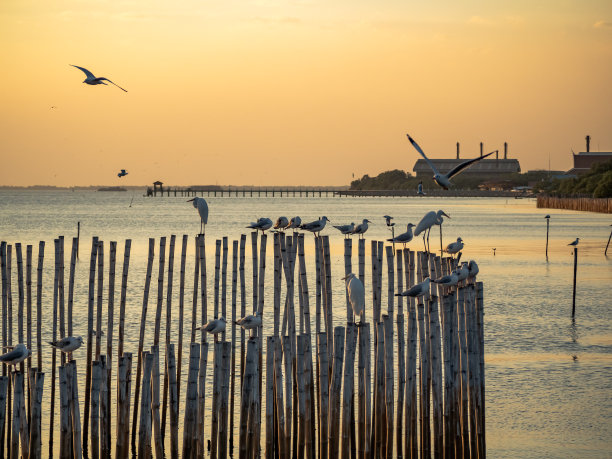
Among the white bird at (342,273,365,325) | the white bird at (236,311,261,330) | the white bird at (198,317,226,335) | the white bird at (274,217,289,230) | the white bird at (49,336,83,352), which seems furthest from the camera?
the white bird at (274,217,289,230)

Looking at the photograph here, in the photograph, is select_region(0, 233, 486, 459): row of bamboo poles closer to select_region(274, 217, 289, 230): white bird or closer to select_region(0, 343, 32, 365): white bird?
select_region(0, 343, 32, 365): white bird

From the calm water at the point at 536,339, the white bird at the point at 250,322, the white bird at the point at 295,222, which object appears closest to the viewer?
the white bird at the point at 250,322

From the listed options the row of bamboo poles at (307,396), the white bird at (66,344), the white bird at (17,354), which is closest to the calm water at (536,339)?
the row of bamboo poles at (307,396)

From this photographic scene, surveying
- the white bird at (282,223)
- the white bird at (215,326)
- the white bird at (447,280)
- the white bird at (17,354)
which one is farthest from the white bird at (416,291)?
the white bird at (282,223)

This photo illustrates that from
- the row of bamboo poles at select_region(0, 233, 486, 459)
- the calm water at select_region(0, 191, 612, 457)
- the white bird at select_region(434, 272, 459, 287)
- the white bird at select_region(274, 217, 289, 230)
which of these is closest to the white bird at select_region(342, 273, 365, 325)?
the row of bamboo poles at select_region(0, 233, 486, 459)

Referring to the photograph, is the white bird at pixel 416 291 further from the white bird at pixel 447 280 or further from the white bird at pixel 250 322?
the white bird at pixel 250 322

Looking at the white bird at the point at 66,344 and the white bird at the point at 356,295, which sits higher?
the white bird at the point at 356,295

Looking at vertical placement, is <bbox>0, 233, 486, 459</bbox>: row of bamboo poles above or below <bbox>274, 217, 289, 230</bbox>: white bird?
below

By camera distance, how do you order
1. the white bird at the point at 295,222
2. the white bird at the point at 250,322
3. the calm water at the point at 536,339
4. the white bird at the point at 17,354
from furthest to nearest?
the white bird at the point at 295,222 < the calm water at the point at 536,339 < the white bird at the point at 250,322 < the white bird at the point at 17,354

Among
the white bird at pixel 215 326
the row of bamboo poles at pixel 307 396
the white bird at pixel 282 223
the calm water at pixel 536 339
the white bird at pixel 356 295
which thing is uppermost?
the white bird at pixel 282 223

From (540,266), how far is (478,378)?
108 ft

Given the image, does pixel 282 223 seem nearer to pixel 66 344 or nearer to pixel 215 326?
pixel 215 326

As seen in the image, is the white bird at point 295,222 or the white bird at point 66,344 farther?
the white bird at point 295,222

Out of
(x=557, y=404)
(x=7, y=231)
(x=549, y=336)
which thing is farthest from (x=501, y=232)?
(x=557, y=404)
